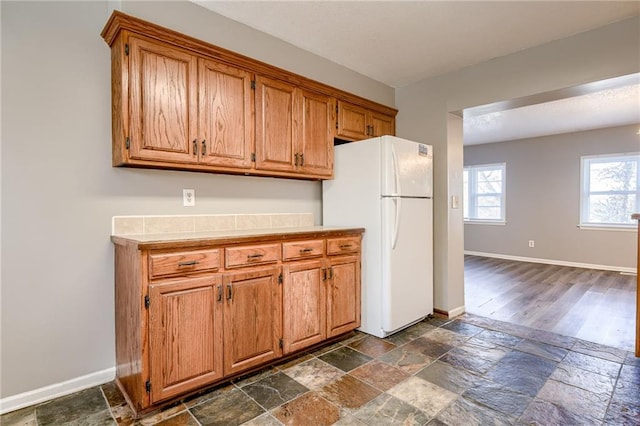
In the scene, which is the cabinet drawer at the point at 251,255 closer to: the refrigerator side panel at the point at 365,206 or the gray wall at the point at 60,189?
the gray wall at the point at 60,189

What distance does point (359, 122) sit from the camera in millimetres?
3258

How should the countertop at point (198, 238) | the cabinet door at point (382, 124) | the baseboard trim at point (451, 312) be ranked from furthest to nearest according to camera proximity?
the cabinet door at point (382, 124), the baseboard trim at point (451, 312), the countertop at point (198, 238)

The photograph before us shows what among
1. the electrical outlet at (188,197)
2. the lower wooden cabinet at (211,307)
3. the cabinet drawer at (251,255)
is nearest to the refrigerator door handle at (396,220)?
the lower wooden cabinet at (211,307)

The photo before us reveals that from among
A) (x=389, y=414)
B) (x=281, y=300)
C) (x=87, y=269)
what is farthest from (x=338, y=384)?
(x=87, y=269)

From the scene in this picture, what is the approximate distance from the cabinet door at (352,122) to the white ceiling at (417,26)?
1.43ft

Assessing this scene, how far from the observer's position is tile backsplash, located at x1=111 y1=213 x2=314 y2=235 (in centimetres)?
212

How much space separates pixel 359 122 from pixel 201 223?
5.93 feet

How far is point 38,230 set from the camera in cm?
186

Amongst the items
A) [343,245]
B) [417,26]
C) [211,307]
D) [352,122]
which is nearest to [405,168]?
[352,122]

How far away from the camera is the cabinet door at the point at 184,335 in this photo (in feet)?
5.61

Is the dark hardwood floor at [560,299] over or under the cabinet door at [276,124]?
under

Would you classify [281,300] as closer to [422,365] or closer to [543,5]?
[422,365]

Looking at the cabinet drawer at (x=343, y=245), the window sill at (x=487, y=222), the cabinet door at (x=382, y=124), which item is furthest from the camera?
the window sill at (x=487, y=222)

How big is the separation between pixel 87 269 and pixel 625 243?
7.32 metres
